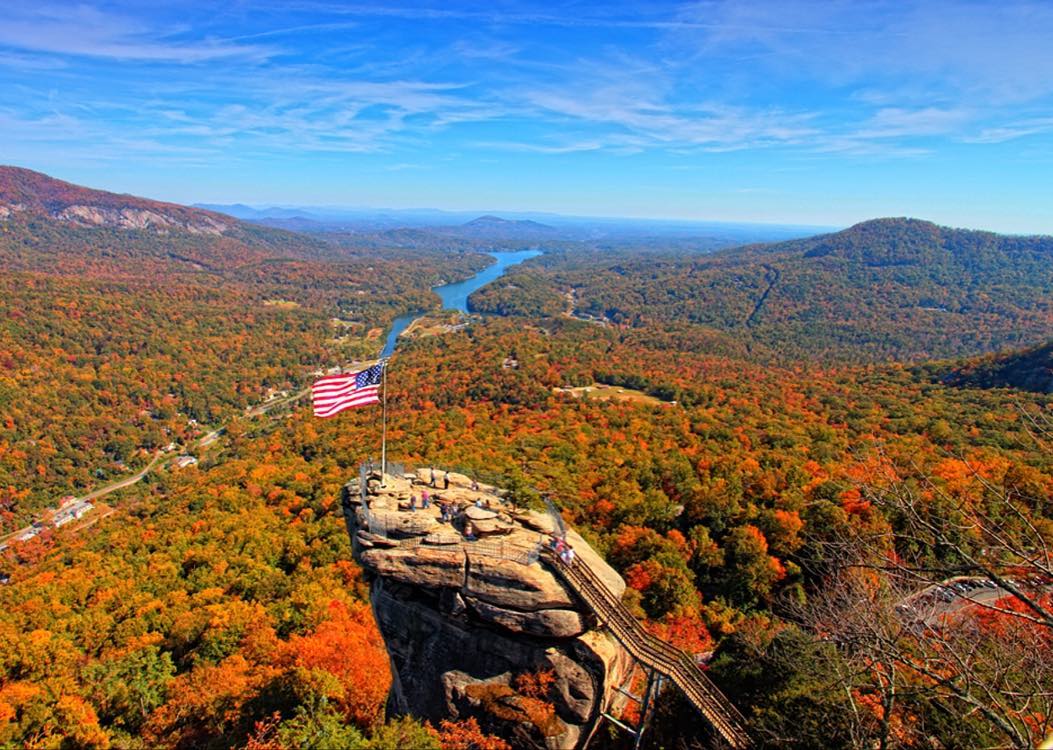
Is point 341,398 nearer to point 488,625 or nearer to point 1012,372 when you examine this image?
point 488,625

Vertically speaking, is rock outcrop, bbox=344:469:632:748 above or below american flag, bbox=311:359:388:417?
below

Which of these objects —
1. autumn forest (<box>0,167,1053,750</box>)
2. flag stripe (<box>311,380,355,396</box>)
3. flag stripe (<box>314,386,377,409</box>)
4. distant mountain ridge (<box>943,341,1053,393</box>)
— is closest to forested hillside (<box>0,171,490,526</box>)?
autumn forest (<box>0,167,1053,750</box>)

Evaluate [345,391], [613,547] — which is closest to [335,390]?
[345,391]

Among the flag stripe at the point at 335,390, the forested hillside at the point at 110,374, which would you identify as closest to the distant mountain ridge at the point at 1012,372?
the flag stripe at the point at 335,390

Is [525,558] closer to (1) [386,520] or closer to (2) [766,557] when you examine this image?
(1) [386,520]

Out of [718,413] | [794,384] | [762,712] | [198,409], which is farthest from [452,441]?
[198,409]

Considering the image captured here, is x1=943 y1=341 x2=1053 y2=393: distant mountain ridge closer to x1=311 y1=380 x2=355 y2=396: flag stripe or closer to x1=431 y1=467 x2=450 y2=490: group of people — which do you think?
x1=431 y1=467 x2=450 y2=490: group of people

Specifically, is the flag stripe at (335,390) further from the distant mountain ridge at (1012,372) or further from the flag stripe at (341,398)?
the distant mountain ridge at (1012,372)
